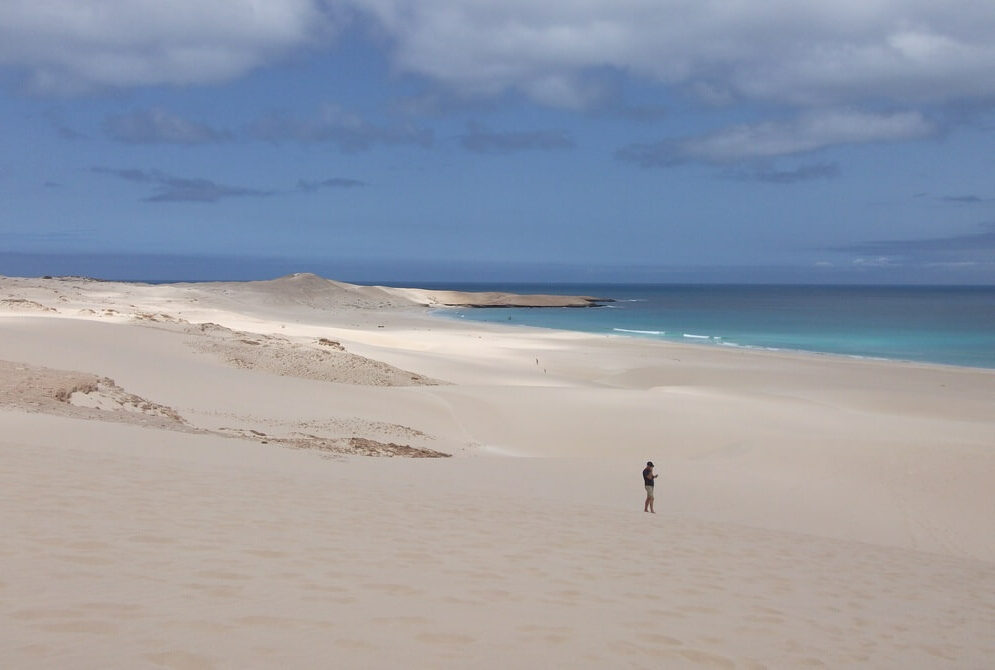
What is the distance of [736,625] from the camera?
562cm

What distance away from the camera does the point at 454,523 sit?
8195mm

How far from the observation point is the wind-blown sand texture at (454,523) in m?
4.64

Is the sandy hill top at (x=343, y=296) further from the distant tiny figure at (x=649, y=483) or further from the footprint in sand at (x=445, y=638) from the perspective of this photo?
the footprint in sand at (x=445, y=638)

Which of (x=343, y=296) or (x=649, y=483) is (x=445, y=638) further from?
(x=343, y=296)

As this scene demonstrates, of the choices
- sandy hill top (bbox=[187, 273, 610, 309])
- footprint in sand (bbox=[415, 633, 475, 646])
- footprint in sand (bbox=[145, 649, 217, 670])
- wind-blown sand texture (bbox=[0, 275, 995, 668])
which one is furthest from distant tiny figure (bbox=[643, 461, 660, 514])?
sandy hill top (bbox=[187, 273, 610, 309])

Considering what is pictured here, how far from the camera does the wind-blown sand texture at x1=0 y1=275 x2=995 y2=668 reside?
15.2ft

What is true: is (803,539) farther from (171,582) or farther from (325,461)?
(171,582)

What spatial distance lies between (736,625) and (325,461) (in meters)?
7.56

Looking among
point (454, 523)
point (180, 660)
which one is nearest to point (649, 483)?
point (454, 523)

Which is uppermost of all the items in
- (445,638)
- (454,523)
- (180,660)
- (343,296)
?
(343,296)

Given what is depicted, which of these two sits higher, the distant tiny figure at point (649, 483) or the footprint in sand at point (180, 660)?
the footprint in sand at point (180, 660)

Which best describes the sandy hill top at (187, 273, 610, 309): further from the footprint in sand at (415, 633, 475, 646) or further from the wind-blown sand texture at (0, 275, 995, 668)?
the footprint in sand at (415, 633, 475, 646)

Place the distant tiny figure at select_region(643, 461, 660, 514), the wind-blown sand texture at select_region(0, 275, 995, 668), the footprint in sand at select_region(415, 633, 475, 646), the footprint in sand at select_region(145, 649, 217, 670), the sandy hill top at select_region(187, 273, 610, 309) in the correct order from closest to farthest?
the footprint in sand at select_region(145, 649, 217, 670)
the footprint in sand at select_region(415, 633, 475, 646)
the wind-blown sand texture at select_region(0, 275, 995, 668)
the distant tiny figure at select_region(643, 461, 660, 514)
the sandy hill top at select_region(187, 273, 610, 309)

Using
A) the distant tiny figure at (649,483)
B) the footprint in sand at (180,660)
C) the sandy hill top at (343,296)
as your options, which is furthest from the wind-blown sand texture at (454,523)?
the sandy hill top at (343,296)
